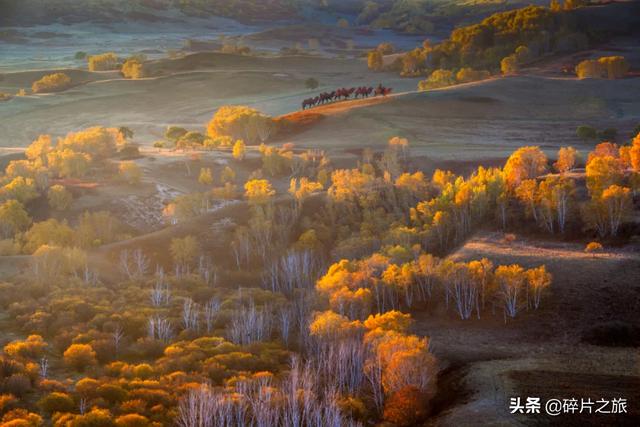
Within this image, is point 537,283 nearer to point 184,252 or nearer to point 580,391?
point 580,391

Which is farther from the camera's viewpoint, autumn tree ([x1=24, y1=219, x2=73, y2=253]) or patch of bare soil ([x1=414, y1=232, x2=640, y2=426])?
autumn tree ([x1=24, y1=219, x2=73, y2=253])

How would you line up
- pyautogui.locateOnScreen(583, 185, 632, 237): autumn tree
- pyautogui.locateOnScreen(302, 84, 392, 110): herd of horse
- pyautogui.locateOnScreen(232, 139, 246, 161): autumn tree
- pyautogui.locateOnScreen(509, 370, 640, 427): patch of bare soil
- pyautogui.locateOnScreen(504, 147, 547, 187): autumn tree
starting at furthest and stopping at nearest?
pyautogui.locateOnScreen(302, 84, 392, 110): herd of horse < pyautogui.locateOnScreen(232, 139, 246, 161): autumn tree < pyautogui.locateOnScreen(504, 147, 547, 187): autumn tree < pyautogui.locateOnScreen(583, 185, 632, 237): autumn tree < pyautogui.locateOnScreen(509, 370, 640, 427): patch of bare soil

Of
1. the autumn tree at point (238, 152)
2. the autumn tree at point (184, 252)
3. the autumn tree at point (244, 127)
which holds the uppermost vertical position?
the autumn tree at point (244, 127)

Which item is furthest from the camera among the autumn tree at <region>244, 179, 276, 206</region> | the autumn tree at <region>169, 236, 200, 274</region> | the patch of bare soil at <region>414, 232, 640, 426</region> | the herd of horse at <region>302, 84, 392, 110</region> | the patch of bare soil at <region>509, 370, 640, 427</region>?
the herd of horse at <region>302, 84, 392, 110</region>

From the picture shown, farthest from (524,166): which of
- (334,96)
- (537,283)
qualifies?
(334,96)

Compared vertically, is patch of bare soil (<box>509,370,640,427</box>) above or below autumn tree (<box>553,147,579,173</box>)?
below

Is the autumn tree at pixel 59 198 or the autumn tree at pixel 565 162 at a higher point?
the autumn tree at pixel 565 162

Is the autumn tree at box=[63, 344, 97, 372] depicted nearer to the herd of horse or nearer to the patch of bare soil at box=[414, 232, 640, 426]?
the patch of bare soil at box=[414, 232, 640, 426]

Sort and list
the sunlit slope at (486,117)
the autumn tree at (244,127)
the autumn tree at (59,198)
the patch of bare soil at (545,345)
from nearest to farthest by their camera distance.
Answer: the patch of bare soil at (545,345)
the autumn tree at (59,198)
the sunlit slope at (486,117)
the autumn tree at (244,127)

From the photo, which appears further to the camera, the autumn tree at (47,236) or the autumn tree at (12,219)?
the autumn tree at (12,219)

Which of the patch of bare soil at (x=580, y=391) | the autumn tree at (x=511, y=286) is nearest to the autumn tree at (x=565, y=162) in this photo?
the autumn tree at (x=511, y=286)

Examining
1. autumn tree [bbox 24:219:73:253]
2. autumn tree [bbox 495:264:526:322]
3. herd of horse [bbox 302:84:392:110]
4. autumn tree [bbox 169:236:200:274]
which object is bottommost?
autumn tree [bbox 169:236:200:274]

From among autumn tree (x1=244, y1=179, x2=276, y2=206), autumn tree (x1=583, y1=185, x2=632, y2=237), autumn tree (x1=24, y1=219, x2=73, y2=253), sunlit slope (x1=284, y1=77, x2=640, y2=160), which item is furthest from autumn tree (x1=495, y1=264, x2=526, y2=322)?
sunlit slope (x1=284, y1=77, x2=640, y2=160)

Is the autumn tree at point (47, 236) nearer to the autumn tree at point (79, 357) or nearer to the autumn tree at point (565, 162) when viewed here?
the autumn tree at point (79, 357)
